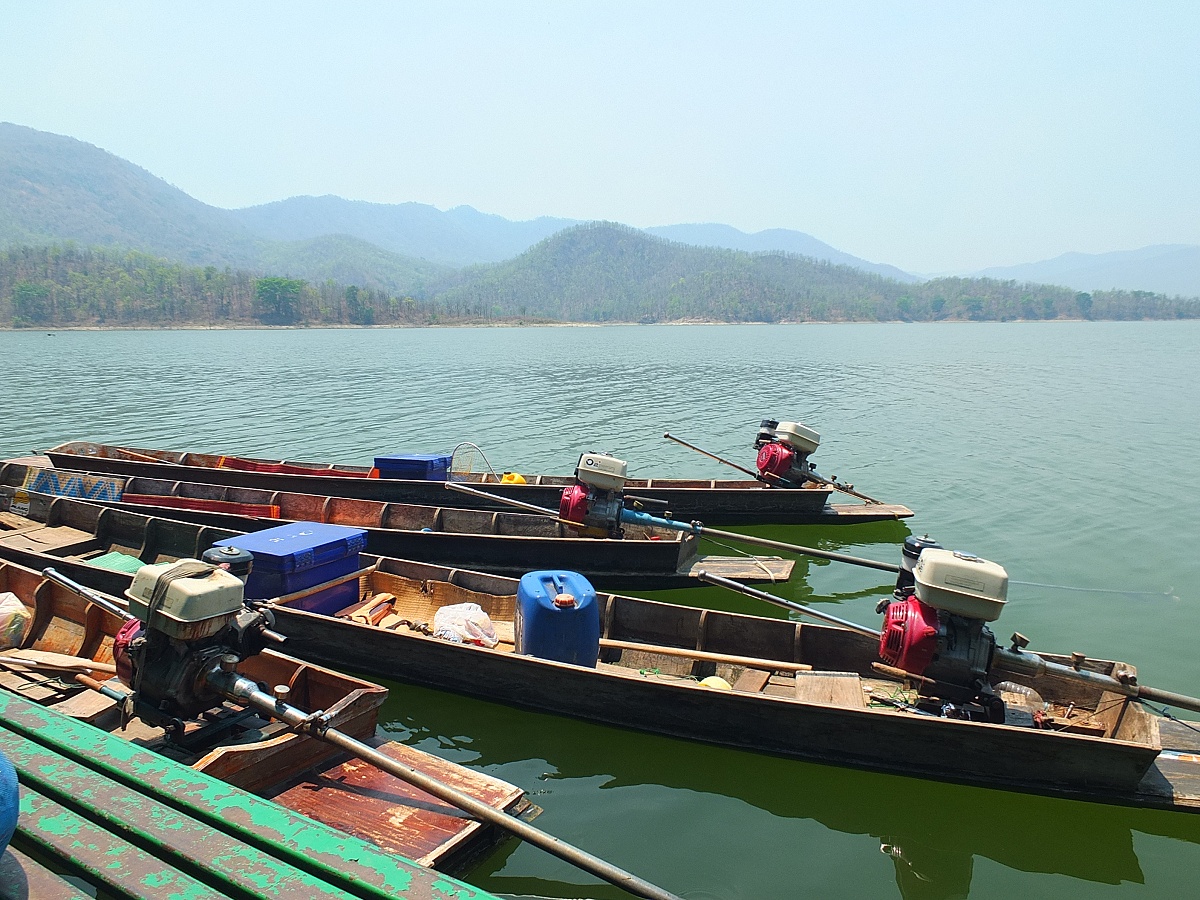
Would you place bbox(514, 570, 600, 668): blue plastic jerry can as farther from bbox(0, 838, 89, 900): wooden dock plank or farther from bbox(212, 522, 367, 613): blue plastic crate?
bbox(0, 838, 89, 900): wooden dock plank

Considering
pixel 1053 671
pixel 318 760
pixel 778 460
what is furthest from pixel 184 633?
pixel 778 460

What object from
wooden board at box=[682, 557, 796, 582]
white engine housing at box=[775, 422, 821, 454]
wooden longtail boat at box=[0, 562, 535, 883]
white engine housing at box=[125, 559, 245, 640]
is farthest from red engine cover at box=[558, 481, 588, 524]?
white engine housing at box=[125, 559, 245, 640]

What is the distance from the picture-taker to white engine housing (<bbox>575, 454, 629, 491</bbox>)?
1210cm

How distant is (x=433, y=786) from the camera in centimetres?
493

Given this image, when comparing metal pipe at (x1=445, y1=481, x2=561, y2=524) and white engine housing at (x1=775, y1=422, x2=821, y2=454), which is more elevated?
white engine housing at (x1=775, y1=422, x2=821, y2=454)

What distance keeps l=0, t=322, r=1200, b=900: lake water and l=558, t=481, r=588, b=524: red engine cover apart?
2.63m

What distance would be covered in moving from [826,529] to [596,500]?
248 inches

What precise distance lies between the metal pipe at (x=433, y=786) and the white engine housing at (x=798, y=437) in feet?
39.1

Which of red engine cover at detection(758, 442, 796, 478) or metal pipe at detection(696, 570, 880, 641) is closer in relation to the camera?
metal pipe at detection(696, 570, 880, 641)

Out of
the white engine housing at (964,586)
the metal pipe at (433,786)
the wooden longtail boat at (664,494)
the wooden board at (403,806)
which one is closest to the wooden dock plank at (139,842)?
the metal pipe at (433,786)

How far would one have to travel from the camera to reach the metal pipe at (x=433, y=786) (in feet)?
14.3

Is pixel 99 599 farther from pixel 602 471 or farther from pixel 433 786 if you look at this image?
pixel 602 471

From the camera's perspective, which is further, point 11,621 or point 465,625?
point 465,625

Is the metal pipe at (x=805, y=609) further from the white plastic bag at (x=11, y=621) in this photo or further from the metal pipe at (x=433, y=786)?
the white plastic bag at (x=11, y=621)
